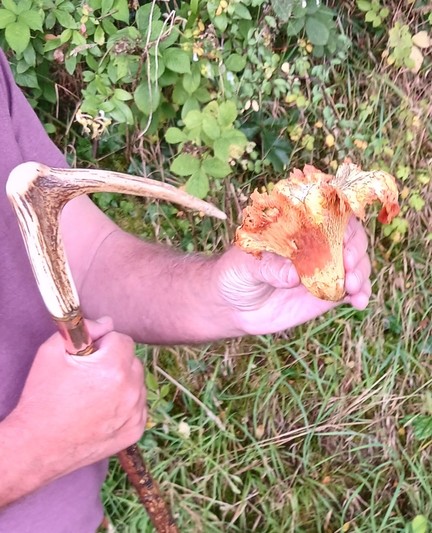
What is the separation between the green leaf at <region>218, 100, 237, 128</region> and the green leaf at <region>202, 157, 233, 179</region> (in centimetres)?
11

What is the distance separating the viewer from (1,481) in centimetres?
97

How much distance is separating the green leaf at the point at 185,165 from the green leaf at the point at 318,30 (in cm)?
56

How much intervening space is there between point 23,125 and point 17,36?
0.55 metres

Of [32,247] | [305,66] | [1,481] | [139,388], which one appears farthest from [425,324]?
[32,247]

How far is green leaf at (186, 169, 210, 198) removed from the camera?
5.53 feet

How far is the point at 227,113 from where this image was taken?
5.44ft

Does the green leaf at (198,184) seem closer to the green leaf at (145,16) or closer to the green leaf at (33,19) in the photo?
the green leaf at (145,16)

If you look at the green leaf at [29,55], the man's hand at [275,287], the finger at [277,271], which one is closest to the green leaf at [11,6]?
the green leaf at [29,55]

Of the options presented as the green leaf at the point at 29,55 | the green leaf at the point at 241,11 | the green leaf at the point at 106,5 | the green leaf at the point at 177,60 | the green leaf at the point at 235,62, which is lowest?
the green leaf at the point at 235,62

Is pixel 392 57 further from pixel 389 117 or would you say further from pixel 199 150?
pixel 199 150

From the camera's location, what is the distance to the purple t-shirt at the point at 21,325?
40.9 inches

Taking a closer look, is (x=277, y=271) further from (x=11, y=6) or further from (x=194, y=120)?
(x=11, y=6)

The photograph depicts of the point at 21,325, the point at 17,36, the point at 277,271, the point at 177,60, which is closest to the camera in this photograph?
the point at 277,271

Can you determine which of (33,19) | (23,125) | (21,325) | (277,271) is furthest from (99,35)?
(277,271)
